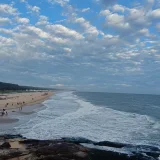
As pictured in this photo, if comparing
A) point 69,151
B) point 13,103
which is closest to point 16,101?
point 13,103

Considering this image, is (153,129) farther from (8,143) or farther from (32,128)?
(8,143)

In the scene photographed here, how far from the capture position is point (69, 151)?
18.8 m

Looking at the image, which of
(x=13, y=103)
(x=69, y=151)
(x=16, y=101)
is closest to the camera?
(x=69, y=151)

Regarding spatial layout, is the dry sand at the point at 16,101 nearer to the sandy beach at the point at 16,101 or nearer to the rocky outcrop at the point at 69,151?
the sandy beach at the point at 16,101

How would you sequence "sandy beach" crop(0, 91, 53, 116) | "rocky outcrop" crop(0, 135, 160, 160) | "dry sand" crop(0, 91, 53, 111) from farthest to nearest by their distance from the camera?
"dry sand" crop(0, 91, 53, 111)
"sandy beach" crop(0, 91, 53, 116)
"rocky outcrop" crop(0, 135, 160, 160)

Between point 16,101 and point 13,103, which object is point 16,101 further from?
point 13,103

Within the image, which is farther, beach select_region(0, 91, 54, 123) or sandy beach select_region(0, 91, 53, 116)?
sandy beach select_region(0, 91, 53, 116)

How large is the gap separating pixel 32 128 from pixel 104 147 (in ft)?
37.3

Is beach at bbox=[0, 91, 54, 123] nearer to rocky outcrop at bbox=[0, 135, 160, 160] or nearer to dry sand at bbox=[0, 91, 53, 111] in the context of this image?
dry sand at bbox=[0, 91, 53, 111]

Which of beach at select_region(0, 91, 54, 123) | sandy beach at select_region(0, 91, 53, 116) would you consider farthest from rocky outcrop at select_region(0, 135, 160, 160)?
sandy beach at select_region(0, 91, 53, 116)

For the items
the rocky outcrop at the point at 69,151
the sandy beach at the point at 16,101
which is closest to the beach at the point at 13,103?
the sandy beach at the point at 16,101

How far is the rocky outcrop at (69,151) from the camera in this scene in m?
17.5

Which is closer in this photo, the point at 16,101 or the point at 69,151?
the point at 69,151

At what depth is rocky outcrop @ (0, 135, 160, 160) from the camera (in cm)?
1747
